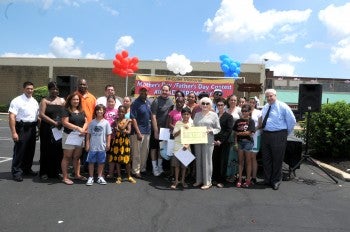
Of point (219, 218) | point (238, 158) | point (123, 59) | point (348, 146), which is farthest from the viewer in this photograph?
point (123, 59)

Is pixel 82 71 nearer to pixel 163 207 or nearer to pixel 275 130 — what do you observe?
pixel 275 130

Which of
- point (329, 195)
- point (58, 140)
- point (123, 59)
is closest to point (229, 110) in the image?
point (329, 195)

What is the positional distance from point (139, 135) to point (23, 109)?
7.61 ft

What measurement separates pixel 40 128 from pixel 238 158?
404 centimetres

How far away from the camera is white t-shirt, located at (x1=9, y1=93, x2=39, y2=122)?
7336 mm

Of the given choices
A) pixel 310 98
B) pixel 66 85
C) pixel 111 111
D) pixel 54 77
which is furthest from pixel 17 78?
pixel 310 98

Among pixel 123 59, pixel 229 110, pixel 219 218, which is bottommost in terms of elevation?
pixel 219 218

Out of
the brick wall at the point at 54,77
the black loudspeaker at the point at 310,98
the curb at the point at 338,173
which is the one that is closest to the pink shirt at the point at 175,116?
the black loudspeaker at the point at 310,98

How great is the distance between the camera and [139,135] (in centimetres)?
781

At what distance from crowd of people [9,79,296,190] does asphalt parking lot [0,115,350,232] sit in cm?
37

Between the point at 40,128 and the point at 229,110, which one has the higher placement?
the point at 229,110

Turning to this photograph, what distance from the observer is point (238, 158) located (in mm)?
7711

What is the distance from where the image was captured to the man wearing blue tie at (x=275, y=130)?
7609mm

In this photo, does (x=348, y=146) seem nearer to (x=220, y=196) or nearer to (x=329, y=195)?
(x=329, y=195)
